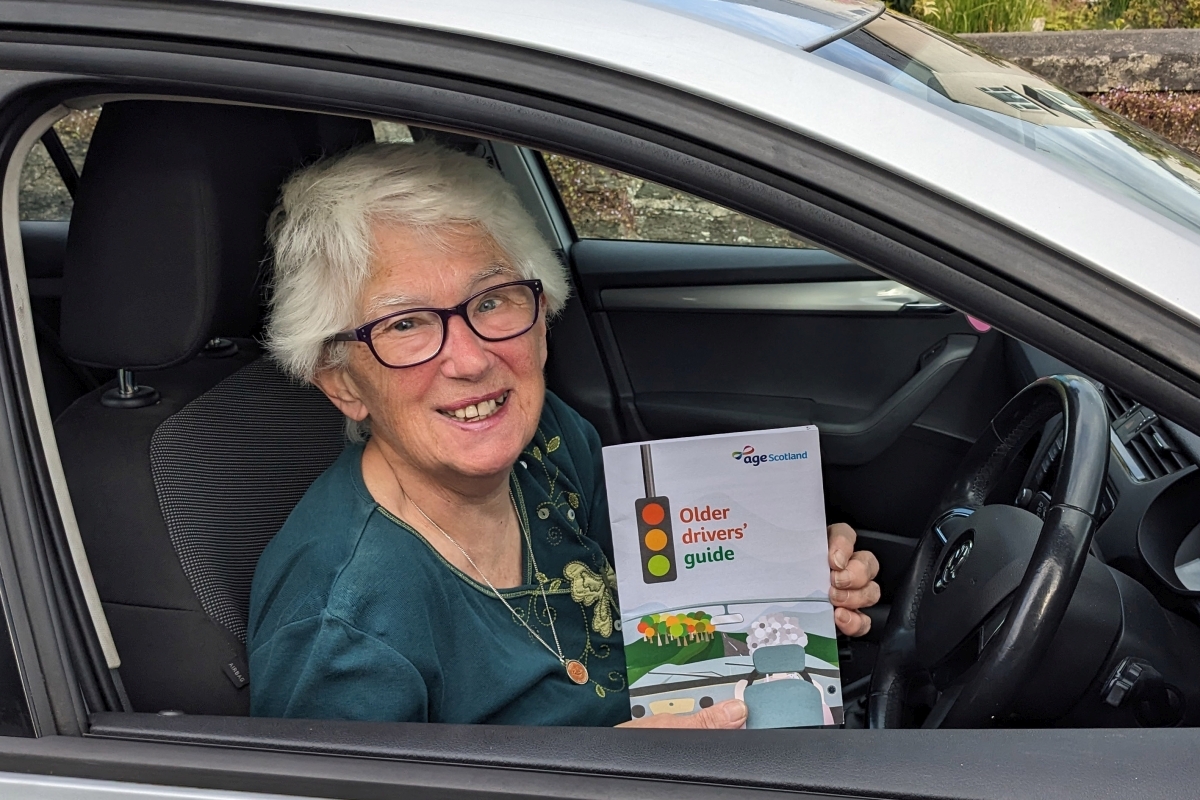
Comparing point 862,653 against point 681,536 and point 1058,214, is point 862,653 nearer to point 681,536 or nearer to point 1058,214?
point 681,536

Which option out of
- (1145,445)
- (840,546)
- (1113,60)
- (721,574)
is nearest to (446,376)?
(721,574)

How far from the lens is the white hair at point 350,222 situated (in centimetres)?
151

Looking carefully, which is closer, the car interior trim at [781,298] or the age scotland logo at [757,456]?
the age scotland logo at [757,456]

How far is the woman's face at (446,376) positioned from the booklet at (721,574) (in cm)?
21

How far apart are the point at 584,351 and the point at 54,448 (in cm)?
174

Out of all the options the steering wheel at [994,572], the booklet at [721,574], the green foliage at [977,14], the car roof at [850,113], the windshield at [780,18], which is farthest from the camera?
the green foliage at [977,14]

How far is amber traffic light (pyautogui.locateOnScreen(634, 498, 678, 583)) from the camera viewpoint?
1442 mm

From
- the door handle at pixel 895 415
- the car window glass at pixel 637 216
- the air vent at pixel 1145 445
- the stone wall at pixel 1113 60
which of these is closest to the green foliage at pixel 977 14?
the stone wall at pixel 1113 60

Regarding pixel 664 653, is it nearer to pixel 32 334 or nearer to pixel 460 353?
pixel 460 353

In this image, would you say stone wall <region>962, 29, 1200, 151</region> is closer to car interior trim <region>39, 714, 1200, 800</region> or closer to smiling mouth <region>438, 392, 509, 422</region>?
smiling mouth <region>438, 392, 509, 422</region>

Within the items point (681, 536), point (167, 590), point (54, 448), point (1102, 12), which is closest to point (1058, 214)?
point (681, 536)

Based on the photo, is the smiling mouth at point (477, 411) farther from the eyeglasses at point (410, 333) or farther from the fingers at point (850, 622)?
the fingers at point (850, 622)

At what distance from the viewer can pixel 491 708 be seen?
4.99ft

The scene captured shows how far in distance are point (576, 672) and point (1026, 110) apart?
38.1 inches
